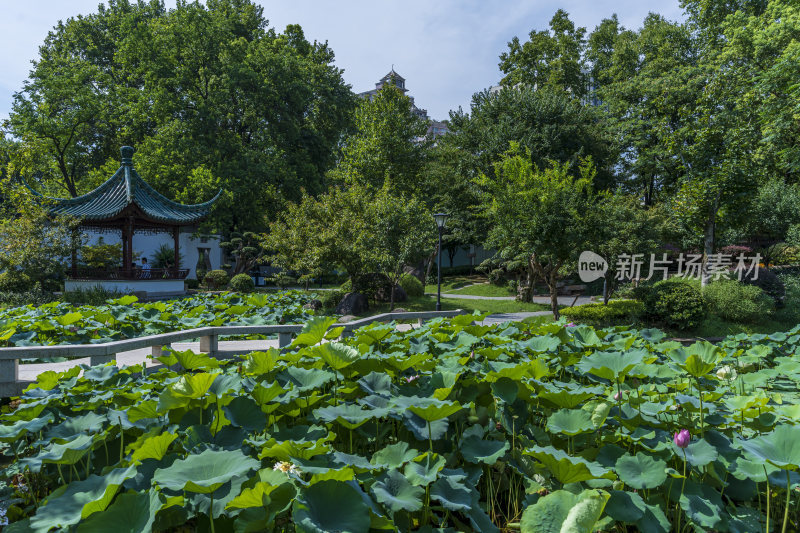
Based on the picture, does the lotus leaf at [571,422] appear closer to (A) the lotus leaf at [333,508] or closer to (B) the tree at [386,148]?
(A) the lotus leaf at [333,508]

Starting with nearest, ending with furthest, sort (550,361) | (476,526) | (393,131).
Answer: (476,526) → (550,361) → (393,131)

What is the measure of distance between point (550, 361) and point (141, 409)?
2836 mm

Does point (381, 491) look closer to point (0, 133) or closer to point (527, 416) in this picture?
point (527, 416)

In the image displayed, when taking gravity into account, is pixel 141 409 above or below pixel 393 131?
below

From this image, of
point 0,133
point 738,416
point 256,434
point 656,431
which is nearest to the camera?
point 256,434

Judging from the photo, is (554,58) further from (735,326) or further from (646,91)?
(735,326)

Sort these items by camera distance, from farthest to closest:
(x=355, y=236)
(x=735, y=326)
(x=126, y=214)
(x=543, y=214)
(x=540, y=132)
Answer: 1. (x=540, y=132)
2. (x=126, y=214)
3. (x=355, y=236)
4. (x=735, y=326)
5. (x=543, y=214)

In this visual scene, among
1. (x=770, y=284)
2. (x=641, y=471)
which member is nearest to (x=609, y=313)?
(x=770, y=284)

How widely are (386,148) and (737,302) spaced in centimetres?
1853

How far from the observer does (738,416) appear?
99.9 inches

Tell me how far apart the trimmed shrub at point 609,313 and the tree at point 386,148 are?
563 inches

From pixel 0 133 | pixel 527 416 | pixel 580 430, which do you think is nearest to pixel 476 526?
pixel 580 430

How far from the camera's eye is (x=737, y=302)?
1400cm

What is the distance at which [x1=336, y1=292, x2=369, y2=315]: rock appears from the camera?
16641mm
